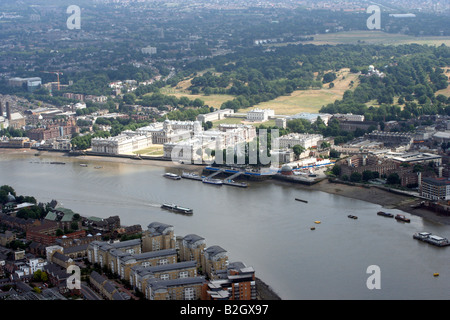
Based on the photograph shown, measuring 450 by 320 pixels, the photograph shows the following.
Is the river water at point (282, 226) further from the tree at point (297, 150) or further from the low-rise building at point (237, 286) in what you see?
the tree at point (297, 150)

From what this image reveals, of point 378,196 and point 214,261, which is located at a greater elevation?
point 214,261

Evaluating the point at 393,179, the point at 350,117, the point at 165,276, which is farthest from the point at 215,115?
the point at 165,276

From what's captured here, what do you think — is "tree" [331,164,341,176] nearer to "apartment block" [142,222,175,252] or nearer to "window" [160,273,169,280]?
"apartment block" [142,222,175,252]

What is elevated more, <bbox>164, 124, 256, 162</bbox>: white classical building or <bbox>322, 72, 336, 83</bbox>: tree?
<bbox>322, 72, 336, 83</bbox>: tree

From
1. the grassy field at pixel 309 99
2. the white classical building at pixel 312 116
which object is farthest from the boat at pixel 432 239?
the grassy field at pixel 309 99

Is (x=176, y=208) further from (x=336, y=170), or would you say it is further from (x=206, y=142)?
(x=206, y=142)

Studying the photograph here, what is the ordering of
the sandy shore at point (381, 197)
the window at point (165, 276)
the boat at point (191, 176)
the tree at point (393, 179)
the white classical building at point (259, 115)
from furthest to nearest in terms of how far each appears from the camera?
the white classical building at point (259, 115), the boat at point (191, 176), the tree at point (393, 179), the sandy shore at point (381, 197), the window at point (165, 276)

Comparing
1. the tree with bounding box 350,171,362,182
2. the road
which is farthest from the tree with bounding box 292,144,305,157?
the road
